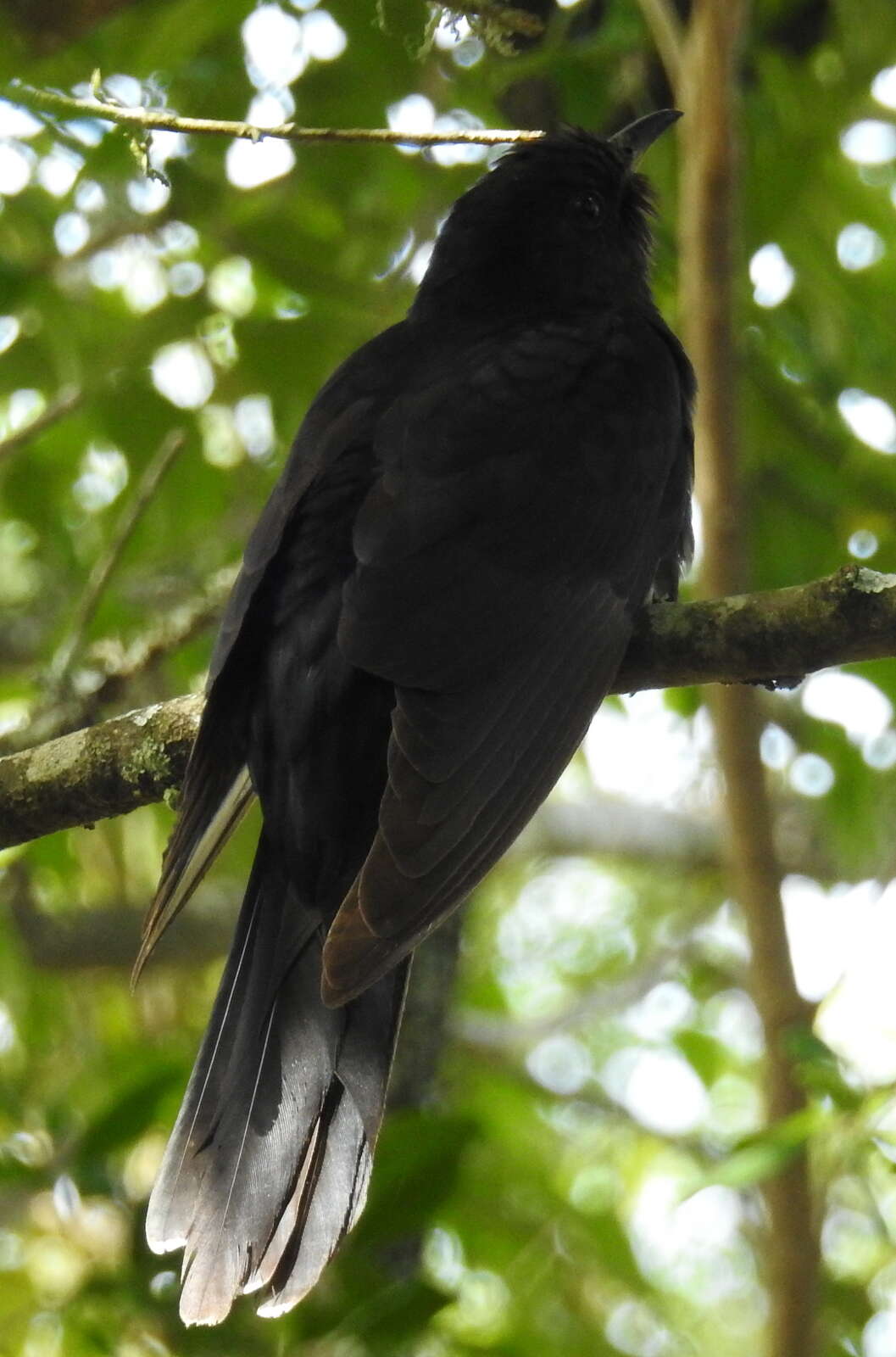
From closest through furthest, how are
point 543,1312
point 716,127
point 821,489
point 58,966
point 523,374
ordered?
1. point 523,374
2. point 716,127
3. point 821,489
4. point 543,1312
5. point 58,966

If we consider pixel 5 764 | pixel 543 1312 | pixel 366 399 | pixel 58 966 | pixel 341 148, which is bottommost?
pixel 543 1312

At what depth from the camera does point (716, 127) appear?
339cm

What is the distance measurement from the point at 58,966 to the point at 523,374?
2.68 m

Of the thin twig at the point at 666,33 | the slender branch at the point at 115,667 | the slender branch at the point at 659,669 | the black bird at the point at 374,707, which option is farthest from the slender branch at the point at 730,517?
the slender branch at the point at 115,667

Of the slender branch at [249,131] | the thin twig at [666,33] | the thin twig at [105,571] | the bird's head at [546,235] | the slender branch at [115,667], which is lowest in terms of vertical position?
the slender branch at [115,667]

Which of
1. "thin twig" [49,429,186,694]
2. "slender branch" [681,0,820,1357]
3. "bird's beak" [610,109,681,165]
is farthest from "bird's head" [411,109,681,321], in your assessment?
"thin twig" [49,429,186,694]

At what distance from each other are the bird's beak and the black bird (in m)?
0.76

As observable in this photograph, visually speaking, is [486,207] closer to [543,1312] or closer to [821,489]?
[821,489]

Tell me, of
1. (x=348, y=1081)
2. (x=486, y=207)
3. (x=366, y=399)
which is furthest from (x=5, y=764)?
(x=486, y=207)

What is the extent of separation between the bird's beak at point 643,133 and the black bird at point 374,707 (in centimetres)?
76

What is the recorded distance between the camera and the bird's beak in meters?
3.68

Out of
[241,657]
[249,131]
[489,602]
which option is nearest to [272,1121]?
[241,657]

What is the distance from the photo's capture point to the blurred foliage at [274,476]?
10.1 ft

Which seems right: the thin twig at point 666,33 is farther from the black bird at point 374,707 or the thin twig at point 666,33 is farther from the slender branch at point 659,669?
the slender branch at point 659,669
